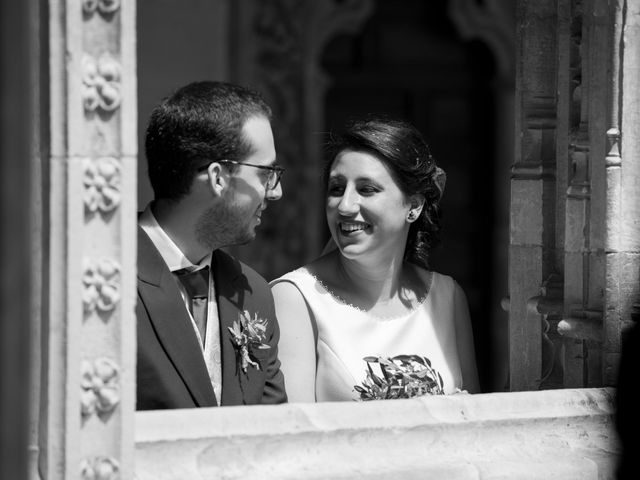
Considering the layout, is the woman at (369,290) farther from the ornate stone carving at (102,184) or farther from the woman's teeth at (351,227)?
the ornate stone carving at (102,184)

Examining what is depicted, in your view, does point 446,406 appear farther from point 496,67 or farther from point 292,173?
point 496,67

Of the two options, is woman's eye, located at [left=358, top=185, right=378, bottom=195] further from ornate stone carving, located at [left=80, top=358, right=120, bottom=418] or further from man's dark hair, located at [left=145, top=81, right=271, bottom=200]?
ornate stone carving, located at [left=80, top=358, right=120, bottom=418]

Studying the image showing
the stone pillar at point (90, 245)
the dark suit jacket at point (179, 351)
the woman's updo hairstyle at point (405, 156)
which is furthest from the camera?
the woman's updo hairstyle at point (405, 156)

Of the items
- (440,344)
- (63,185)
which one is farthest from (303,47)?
(63,185)

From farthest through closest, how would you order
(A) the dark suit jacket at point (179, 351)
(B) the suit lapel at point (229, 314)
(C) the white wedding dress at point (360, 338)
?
(C) the white wedding dress at point (360, 338) < (B) the suit lapel at point (229, 314) < (A) the dark suit jacket at point (179, 351)

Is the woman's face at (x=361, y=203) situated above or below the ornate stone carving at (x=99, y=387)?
above

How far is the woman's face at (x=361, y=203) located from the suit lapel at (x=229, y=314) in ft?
1.18

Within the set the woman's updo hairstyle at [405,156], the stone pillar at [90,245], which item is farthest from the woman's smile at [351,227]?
the stone pillar at [90,245]

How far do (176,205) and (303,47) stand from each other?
429 cm

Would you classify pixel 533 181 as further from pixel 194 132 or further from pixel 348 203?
pixel 194 132

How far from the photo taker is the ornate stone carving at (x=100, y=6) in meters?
2.29

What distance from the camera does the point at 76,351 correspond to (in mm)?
2277

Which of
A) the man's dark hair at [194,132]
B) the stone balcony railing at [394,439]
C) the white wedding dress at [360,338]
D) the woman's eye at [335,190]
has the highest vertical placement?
the man's dark hair at [194,132]

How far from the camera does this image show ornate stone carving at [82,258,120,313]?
90.3 inches
